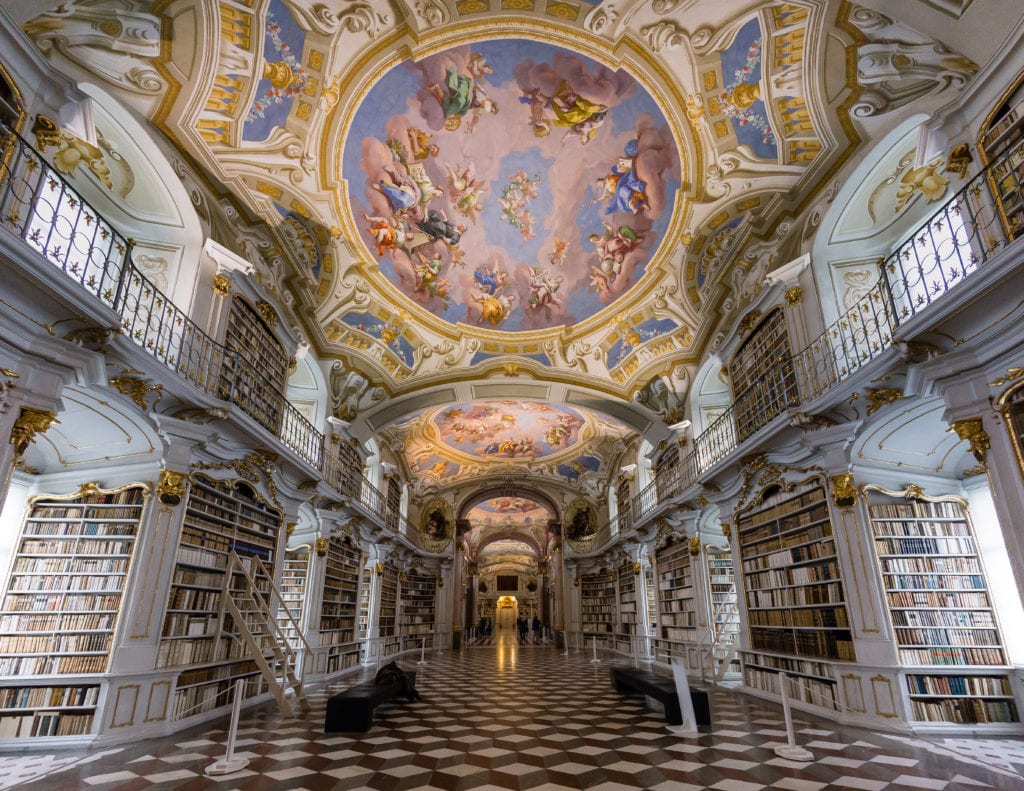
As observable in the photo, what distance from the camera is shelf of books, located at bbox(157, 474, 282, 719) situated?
6219 mm

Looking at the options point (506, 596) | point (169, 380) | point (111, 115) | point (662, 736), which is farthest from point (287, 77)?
point (506, 596)

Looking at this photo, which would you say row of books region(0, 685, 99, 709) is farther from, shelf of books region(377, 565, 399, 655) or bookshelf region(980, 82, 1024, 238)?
shelf of books region(377, 565, 399, 655)

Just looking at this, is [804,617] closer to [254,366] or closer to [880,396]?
[880,396]

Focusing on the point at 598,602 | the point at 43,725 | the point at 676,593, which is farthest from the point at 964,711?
the point at 598,602

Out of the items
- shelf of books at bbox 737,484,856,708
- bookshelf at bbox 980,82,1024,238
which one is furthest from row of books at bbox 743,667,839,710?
bookshelf at bbox 980,82,1024,238

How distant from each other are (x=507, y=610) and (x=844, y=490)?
4030 centimetres

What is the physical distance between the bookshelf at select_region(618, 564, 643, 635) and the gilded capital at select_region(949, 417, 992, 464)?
11.4m

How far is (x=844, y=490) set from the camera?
6395 mm

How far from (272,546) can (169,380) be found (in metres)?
3.91

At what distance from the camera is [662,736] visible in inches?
217

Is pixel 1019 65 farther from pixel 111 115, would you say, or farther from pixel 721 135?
pixel 111 115

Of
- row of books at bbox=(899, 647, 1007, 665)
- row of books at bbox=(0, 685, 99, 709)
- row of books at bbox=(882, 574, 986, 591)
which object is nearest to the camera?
row of books at bbox=(0, 685, 99, 709)

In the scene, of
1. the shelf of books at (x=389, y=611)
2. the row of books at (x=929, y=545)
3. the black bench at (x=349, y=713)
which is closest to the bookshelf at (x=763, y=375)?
the row of books at (x=929, y=545)

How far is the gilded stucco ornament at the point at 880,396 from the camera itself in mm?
5547
